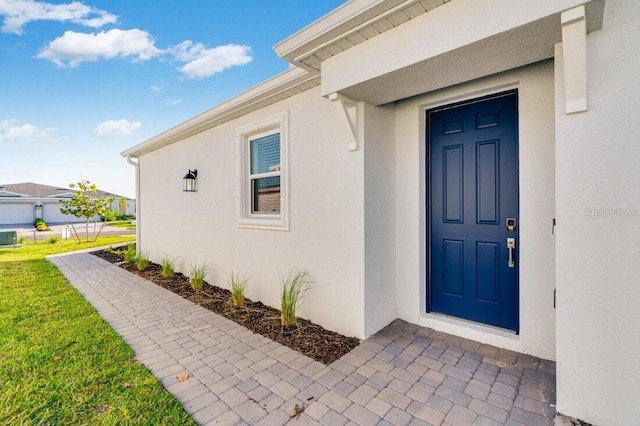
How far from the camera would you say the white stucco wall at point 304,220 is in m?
3.30

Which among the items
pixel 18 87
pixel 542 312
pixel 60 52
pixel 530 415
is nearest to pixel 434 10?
pixel 542 312

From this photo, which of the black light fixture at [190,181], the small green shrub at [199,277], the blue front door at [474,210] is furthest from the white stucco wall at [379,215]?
the black light fixture at [190,181]

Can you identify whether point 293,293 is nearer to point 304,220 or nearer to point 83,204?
point 304,220

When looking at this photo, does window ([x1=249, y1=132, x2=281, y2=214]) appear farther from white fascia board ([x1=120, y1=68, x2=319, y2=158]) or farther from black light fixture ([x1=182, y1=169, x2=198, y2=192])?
black light fixture ([x1=182, y1=169, x2=198, y2=192])

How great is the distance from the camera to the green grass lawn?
201 cm

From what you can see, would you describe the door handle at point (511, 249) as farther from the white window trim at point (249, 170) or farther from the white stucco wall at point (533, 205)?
the white window trim at point (249, 170)

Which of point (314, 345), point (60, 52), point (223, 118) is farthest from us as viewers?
point (60, 52)

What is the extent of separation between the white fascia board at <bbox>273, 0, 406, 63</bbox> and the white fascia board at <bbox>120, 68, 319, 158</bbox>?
1.84 ft

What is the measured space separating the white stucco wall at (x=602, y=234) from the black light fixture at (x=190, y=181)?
5.79 m

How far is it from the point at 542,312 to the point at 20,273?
390 inches

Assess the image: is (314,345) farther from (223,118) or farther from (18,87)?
(18,87)

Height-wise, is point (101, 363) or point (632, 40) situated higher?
point (632, 40)

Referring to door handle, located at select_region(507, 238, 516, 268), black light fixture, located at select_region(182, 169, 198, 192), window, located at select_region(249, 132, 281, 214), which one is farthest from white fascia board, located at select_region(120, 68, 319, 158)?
door handle, located at select_region(507, 238, 516, 268)

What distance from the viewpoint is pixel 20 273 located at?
22.0 feet
